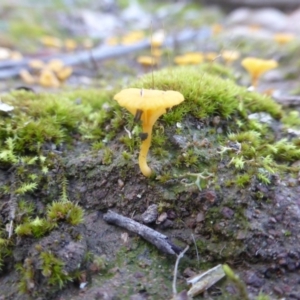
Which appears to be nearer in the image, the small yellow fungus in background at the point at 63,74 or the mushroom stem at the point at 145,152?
the mushroom stem at the point at 145,152

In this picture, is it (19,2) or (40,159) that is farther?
(19,2)

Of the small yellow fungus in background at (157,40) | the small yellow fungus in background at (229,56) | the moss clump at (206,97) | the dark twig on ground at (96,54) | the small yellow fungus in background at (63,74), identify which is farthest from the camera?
the dark twig on ground at (96,54)

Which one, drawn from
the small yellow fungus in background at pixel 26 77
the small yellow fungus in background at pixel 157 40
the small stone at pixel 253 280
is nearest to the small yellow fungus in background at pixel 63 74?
the small yellow fungus in background at pixel 26 77

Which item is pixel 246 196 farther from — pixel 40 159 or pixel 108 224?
pixel 40 159

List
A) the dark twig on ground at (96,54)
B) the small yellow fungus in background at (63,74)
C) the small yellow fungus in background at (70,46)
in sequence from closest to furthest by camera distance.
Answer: the small yellow fungus in background at (63,74)
the dark twig on ground at (96,54)
the small yellow fungus in background at (70,46)

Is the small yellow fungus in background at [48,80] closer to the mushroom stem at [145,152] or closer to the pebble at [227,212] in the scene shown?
the mushroom stem at [145,152]

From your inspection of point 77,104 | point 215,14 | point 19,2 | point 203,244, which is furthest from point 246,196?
point 215,14

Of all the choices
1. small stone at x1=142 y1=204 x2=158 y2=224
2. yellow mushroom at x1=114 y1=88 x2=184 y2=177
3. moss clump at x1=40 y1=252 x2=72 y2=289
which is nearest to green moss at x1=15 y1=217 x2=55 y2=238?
moss clump at x1=40 y1=252 x2=72 y2=289
